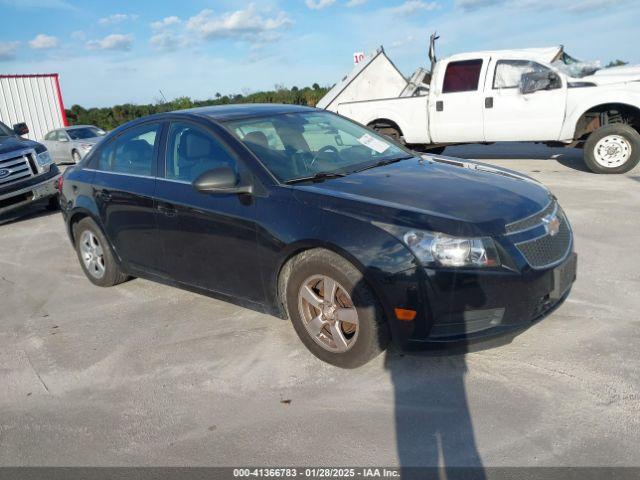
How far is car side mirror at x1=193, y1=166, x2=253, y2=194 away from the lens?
3.56 meters

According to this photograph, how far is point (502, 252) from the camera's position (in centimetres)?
296

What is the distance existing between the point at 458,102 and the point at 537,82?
1.38m

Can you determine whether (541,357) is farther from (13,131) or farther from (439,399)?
(13,131)

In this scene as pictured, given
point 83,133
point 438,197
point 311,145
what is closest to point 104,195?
point 311,145

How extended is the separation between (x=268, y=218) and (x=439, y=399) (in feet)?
4.88

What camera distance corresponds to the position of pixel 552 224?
3.37 metres

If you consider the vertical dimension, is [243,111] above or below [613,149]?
above

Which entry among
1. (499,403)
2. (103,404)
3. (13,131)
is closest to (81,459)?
(103,404)

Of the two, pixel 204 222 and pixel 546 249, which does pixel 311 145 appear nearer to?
pixel 204 222

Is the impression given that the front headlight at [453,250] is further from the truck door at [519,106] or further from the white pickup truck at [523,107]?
the truck door at [519,106]

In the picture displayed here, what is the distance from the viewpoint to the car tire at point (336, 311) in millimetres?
3131

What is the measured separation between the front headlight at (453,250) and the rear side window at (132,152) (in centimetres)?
242

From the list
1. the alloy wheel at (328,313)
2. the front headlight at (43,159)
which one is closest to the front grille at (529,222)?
the alloy wheel at (328,313)

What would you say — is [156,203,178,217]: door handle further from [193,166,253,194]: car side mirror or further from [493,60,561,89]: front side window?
[493,60,561,89]: front side window
